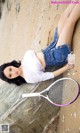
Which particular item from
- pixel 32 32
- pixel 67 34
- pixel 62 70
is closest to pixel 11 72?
pixel 62 70

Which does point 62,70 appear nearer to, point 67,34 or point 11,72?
point 67,34

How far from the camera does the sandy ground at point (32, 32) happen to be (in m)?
2.23

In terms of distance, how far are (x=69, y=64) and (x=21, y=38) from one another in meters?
1.80

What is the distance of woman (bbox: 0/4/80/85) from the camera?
222cm

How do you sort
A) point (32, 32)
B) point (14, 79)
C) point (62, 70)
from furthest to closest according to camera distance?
1. point (32, 32)
2. point (14, 79)
3. point (62, 70)

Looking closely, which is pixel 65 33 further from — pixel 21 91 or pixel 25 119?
pixel 25 119

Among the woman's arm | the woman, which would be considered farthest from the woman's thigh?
the woman's arm

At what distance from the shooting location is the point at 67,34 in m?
2.24

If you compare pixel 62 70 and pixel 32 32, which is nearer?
pixel 62 70

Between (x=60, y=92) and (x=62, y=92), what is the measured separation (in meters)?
0.01

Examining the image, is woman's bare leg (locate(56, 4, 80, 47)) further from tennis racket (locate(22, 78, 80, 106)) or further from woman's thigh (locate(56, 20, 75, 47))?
tennis racket (locate(22, 78, 80, 106))

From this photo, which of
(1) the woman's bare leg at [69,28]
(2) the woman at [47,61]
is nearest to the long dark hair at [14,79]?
(2) the woman at [47,61]

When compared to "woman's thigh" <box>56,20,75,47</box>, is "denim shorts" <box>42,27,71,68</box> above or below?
below

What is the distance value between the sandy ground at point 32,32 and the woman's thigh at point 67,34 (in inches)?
1.5
